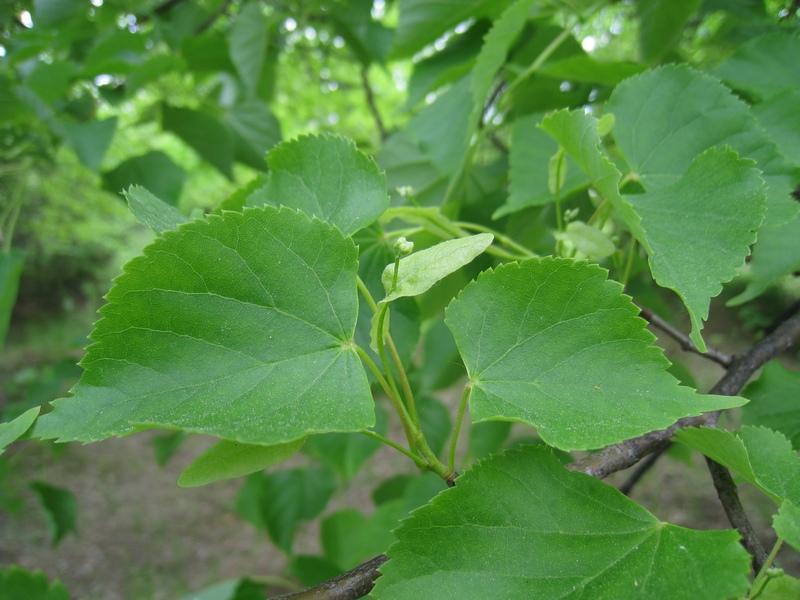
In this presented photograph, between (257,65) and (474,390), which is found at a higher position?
(257,65)

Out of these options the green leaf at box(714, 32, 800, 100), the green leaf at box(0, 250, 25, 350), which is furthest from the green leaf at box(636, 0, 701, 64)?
the green leaf at box(0, 250, 25, 350)

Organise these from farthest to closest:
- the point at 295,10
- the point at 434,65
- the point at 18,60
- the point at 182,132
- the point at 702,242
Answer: the point at 295,10 < the point at 182,132 < the point at 18,60 < the point at 434,65 < the point at 702,242

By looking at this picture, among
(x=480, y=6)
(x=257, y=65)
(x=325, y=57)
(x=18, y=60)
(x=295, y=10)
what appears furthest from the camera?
(x=325, y=57)

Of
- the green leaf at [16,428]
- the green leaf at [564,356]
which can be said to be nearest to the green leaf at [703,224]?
the green leaf at [564,356]

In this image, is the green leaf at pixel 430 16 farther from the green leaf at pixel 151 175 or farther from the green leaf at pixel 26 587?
the green leaf at pixel 26 587

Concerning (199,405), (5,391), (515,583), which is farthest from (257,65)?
(5,391)

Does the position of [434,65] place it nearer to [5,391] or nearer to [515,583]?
[515,583]
